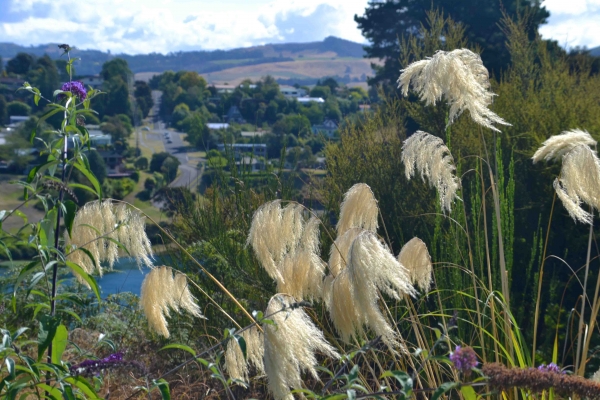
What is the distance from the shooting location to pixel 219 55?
171 m

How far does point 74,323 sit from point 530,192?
423cm

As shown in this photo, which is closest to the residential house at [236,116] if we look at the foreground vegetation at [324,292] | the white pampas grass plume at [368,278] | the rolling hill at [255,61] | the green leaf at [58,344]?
the foreground vegetation at [324,292]

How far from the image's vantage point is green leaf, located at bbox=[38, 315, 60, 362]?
177cm

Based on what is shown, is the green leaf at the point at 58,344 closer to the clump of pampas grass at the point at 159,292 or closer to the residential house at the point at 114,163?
the clump of pampas grass at the point at 159,292

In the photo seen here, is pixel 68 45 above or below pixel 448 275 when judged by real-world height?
above

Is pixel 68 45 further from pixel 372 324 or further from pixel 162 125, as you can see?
pixel 162 125

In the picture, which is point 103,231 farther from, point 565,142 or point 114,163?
point 114,163

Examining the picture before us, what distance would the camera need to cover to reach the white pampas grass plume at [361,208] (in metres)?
2.22

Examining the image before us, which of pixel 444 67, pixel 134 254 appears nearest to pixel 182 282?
pixel 134 254

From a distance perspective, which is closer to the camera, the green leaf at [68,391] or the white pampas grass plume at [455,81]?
the green leaf at [68,391]

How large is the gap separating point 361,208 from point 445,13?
17.2m

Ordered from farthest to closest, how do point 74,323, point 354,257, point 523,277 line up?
point 523,277, point 74,323, point 354,257

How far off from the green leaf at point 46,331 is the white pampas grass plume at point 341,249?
0.87 m

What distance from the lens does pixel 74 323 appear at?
15.5 ft
